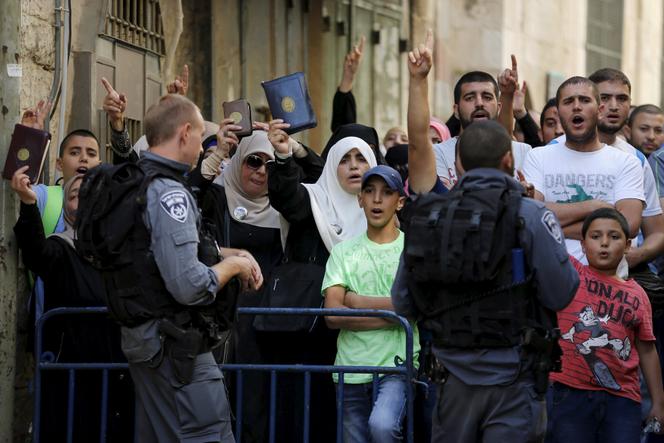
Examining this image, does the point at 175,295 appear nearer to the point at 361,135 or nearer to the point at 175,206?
the point at 175,206

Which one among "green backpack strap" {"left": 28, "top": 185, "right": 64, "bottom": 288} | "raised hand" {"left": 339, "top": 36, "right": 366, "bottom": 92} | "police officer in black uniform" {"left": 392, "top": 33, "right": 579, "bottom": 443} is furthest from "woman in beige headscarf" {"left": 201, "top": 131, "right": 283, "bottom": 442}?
"police officer in black uniform" {"left": 392, "top": 33, "right": 579, "bottom": 443}

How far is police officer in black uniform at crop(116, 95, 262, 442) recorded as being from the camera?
5.71 meters

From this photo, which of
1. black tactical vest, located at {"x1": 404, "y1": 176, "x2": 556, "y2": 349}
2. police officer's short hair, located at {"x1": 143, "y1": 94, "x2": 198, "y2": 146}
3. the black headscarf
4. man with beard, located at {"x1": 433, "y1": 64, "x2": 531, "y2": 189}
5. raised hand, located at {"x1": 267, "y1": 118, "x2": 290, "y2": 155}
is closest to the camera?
black tactical vest, located at {"x1": 404, "y1": 176, "x2": 556, "y2": 349}

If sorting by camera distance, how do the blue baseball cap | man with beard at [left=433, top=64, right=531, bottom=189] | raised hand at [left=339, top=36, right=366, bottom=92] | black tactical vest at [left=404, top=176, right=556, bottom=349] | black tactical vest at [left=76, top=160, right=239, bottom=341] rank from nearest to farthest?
black tactical vest at [left=404, top=176, right=556, bottom=349] < black tactical vest at [left=76, top=160, right=239, bottom=341] < the blue baseball cap < man with beard at [left=433, top=64, right=531, bottom=189] < raised hand at [left=339, top=36, right=366, bottom=92]

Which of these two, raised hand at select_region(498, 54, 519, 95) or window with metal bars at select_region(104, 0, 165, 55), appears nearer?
raised hand at select_region(498, 54, 519, 95)

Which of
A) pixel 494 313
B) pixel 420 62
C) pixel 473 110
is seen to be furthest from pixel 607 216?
pixel 494 313

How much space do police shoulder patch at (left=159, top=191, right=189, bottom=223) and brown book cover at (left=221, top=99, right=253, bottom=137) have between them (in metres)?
2.00

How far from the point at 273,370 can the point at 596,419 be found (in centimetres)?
160

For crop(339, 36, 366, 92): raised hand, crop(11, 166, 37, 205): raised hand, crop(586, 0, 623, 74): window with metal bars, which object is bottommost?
crop(11, 166, 37, 205): raised hand

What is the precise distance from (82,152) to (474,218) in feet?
10.2

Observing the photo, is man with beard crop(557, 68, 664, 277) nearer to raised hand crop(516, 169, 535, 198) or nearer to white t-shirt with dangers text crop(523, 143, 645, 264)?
white t-shirt with dangers text crop(523, 143, 645, 264)

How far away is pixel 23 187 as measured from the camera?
7.45 m

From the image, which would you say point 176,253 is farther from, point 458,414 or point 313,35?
point 313,35

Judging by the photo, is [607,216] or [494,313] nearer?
[494,313]
